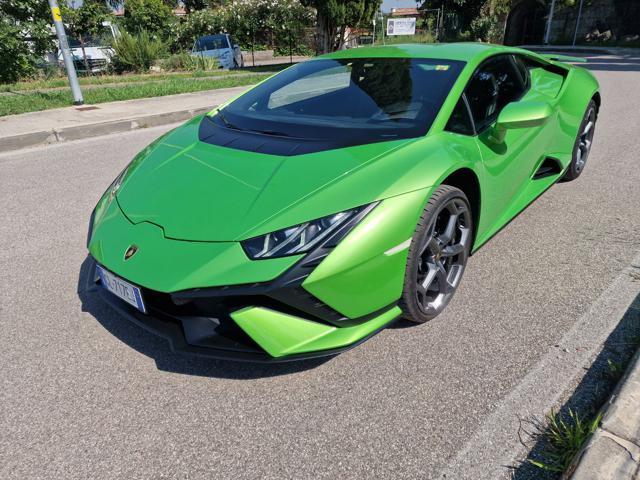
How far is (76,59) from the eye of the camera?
1499 centimetres

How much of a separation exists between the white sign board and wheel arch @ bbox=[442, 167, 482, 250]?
22350 millimetres

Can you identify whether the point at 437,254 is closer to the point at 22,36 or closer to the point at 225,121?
the point at 225,121

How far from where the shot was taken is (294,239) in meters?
1.82

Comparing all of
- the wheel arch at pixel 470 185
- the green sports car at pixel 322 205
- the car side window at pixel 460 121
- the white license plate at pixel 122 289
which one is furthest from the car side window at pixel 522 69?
the white license plate at pixel 122 289

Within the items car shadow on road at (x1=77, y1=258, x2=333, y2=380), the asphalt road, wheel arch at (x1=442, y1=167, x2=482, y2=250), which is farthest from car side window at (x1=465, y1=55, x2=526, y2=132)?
car shadow on road at (x1=77, y1=258, x2=333, y2=380)

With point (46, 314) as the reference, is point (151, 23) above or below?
above

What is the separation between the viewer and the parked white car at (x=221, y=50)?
17047mm

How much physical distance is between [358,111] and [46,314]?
2046 millimetres

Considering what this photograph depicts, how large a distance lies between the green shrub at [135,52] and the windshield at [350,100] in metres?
12.4

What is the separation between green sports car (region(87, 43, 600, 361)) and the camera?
180 cm

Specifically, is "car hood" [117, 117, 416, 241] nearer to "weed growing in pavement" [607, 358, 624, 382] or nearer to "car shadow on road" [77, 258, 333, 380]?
"car shadow on road" [77, 258, 333, 380]

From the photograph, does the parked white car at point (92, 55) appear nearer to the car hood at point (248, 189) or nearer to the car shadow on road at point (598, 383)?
the car hood at point (248, 189)

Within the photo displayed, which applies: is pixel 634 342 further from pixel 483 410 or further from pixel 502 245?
pixel 502 245

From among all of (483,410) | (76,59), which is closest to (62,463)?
(483,410)
